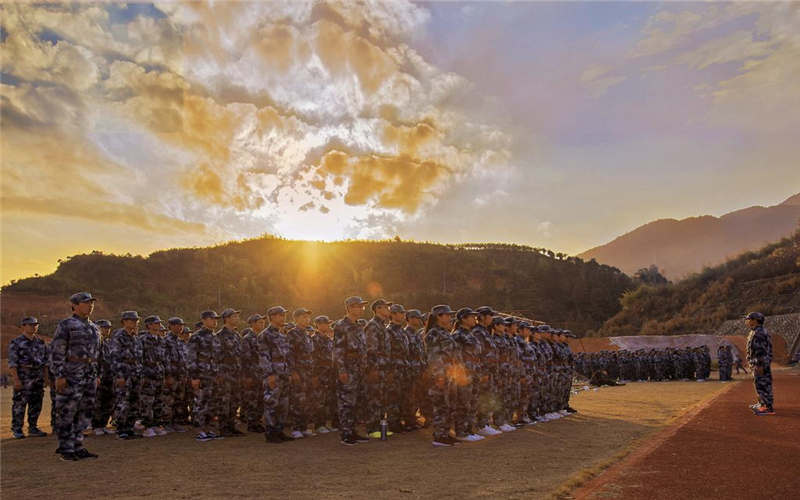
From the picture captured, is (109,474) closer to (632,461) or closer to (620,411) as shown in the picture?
(632,461)

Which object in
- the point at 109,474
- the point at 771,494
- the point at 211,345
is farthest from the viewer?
the point at 211,345

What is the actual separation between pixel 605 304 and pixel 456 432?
6207 centimetres

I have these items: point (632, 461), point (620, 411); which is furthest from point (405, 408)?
point (620, 411)

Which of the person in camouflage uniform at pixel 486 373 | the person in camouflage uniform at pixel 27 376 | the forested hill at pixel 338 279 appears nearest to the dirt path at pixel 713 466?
the person in camouflage uniform at pixel 486 373

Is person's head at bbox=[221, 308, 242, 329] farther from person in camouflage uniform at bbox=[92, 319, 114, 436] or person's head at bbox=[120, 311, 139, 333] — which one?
person in camouflage uniform at bbox=[92, 319, 114, 436]

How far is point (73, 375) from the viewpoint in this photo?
811 cm

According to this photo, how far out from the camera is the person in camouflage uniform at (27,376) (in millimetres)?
10969

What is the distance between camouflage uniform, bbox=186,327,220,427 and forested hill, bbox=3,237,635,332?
39.4m

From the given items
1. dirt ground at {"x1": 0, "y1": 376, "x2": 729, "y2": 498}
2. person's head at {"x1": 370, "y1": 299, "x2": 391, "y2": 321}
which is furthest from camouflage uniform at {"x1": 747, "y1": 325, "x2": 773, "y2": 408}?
person's head at {"x1": 370, "y1": 299, "x2": 391, "y2": 321}

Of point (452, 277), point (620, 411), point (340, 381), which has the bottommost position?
point (620, 411)

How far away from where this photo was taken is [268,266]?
65.3 m

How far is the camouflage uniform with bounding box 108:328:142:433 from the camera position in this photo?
10242mm

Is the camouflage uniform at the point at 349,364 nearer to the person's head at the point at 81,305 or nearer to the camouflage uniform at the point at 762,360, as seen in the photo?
the person's head at the point at 81,305

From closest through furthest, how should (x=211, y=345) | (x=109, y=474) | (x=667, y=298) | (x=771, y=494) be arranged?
(x=771, y=494) < (x=109, y=474) < (x=211, y=345) < (x=667, y=298)
